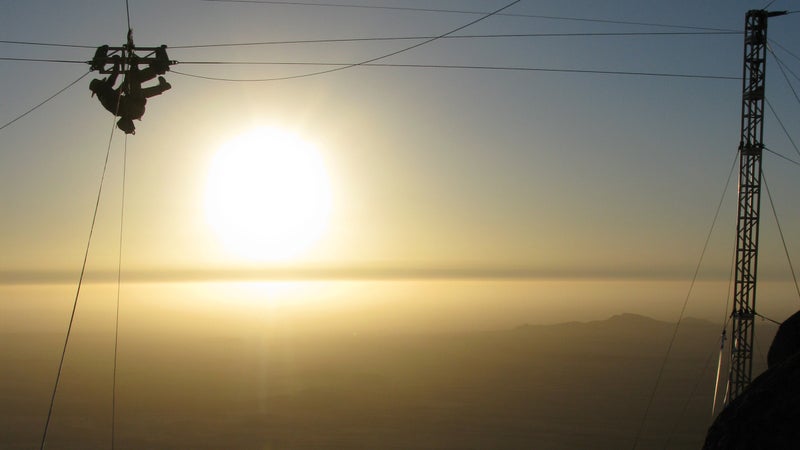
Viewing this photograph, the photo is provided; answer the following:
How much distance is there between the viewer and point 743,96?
26.8m

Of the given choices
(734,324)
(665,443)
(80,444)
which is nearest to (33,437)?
(80,444)

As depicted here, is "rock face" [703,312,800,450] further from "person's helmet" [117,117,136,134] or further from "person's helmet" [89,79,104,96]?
"person's helmet" [89,79,104,96]

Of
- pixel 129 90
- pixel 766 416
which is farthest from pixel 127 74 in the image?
pixel 766 416

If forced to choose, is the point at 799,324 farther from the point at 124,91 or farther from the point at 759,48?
the point at 124,91

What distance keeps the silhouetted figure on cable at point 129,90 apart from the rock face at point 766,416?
49.9ft

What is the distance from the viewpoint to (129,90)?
14.9 meters

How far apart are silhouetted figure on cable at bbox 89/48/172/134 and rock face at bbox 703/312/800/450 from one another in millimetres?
15203

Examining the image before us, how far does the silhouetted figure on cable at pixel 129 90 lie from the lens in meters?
14.8

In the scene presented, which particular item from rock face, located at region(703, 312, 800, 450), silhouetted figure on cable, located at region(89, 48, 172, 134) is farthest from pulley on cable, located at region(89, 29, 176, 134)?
rock face, located at region(703, 312, 800, 450)

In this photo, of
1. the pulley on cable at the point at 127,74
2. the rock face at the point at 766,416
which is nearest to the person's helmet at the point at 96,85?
the pulley on cable at the point at 127,74

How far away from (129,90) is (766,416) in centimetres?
1600

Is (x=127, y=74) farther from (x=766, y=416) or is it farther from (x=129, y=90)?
(x=766, y=416)

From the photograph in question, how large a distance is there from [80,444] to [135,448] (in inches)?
685

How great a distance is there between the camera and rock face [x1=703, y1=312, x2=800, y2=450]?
509 inches
